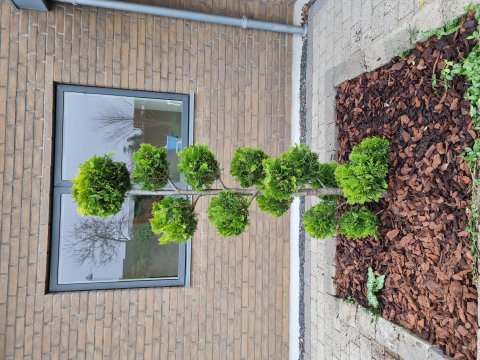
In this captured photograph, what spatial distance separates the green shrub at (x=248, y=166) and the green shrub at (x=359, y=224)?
781 millimetres

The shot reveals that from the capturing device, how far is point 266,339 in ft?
16.8

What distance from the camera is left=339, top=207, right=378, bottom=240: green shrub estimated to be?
10.5ft

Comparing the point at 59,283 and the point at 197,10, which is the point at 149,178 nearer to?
the point at 59,283

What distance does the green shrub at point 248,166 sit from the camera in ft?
10.1

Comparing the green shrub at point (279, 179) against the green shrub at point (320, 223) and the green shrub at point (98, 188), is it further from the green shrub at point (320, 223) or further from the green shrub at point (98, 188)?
the green shrub at point (98, 188)

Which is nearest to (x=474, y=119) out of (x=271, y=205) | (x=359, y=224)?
(x=359, y=224)

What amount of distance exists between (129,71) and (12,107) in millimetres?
1367

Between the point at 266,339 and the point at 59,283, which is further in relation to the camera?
the point at 266,339

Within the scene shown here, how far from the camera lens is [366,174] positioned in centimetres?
293

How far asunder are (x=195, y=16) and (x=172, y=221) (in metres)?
3.16

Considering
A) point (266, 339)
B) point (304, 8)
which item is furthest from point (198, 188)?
point (304, 8)

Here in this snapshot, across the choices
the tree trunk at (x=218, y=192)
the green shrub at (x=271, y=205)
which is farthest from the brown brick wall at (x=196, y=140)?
the green shrub at (x=271, y=205)

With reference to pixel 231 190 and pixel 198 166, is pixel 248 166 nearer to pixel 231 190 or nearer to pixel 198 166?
pixel 231 190

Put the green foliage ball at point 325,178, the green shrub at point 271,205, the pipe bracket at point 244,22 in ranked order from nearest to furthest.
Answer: the green shrub at point 271,205
the green foliage ball at point 325,178
the pipe bracket at point 244,22
